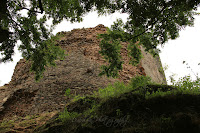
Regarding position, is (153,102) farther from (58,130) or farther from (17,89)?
(17,89)

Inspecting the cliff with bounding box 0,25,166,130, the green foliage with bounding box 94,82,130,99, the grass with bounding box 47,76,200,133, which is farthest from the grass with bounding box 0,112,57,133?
the green foliage with bounding box 94,82,130,99

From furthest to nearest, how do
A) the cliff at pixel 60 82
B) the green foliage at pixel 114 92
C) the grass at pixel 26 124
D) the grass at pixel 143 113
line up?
1. the cliff at pixel 60 82
2. the grass at pixel 26 124
3. the green foliage at pixel 114 92
4. the grass at pixel 143 113

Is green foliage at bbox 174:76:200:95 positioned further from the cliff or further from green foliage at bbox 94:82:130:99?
the cliff

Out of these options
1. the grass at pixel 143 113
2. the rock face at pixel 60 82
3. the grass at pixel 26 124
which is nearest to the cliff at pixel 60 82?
the rock face at pixel 60 82

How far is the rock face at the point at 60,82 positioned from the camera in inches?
287

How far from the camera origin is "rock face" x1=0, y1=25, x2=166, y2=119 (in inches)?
287

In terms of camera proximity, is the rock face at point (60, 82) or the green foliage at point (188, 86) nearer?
the green foliage at point (188, 86)

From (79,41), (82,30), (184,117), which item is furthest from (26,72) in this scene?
(184,117)

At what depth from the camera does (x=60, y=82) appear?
8008mm

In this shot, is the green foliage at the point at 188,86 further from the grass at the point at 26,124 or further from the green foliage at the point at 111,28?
the grass at the point at 26,124

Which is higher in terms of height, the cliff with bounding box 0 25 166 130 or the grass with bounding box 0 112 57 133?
the cliff with bounding box 0 25 166 130

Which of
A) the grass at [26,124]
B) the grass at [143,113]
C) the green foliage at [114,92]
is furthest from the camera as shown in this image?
the grass at [26,124]

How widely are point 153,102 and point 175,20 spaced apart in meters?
2.55

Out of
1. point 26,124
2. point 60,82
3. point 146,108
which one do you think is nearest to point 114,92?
point 146,108
